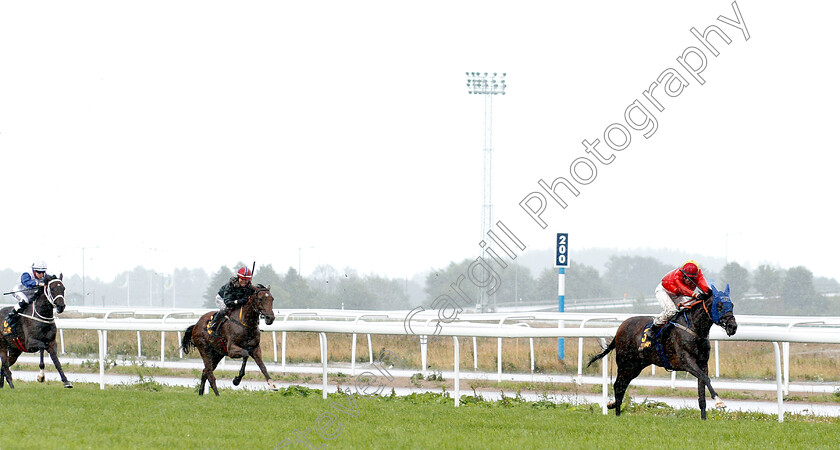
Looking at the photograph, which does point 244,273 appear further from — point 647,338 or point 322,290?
point 322,290

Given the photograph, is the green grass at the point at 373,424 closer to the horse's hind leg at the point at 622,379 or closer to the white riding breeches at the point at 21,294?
the horse's hind leg at the point at 622,379

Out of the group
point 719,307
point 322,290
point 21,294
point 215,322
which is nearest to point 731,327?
point 719,307

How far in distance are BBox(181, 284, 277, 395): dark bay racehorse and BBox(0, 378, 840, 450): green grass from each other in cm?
88

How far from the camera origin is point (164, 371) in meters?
15.3

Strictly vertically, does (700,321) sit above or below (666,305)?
below

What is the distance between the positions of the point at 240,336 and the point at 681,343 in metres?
4.84

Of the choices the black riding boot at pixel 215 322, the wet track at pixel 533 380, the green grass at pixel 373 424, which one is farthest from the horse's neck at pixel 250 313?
the wet track at pixel 533 380

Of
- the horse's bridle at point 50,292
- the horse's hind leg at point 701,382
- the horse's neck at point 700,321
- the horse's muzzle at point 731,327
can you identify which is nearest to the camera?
the horse's muzzle at point 731,327

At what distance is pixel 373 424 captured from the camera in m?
7.65

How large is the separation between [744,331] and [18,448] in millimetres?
6026

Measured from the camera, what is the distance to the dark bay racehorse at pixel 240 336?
10438mm

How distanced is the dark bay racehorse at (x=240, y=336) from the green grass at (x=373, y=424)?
0.88 m

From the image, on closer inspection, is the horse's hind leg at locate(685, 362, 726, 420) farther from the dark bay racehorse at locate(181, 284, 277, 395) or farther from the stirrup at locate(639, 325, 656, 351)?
the dark bay racehorse at locate(181, 284, 277, 395)

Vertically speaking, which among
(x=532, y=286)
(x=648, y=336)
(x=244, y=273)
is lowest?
(x=532, y=286)
